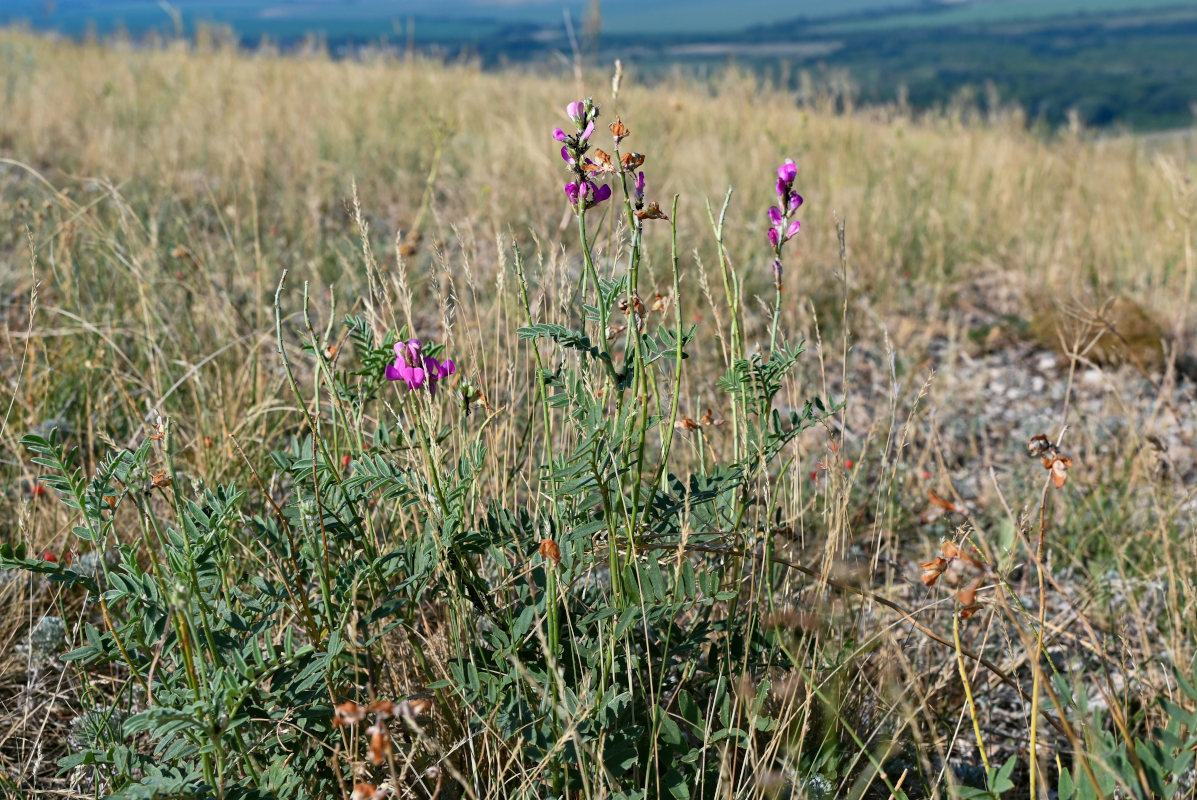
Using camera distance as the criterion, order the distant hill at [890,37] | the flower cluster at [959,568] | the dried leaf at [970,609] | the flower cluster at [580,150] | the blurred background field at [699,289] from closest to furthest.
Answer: the flower cluster at [959,568] → the dried leaf at [970,609] → the flower cluster at [580,150] → the blurred background field at [699,289] → the distant hill at [890,37]

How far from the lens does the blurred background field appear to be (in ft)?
6.08

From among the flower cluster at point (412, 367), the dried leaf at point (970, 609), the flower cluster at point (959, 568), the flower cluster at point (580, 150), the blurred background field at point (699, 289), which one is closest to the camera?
the flower cluster at point (959, 568)

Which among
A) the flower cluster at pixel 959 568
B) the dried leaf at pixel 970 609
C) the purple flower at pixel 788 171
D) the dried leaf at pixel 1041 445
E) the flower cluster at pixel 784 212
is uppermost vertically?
the purple flower at pixel 788 171

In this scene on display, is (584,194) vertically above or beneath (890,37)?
beneath

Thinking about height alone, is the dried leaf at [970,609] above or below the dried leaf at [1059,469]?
below

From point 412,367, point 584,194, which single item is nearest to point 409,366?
point 412,367

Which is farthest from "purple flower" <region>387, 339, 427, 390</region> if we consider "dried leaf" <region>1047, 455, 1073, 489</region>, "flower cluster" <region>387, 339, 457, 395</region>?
"dried leaf" <region>1047, 455, 1073, 489</region>

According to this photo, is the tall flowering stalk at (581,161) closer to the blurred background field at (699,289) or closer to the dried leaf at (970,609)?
the blurred background field at (699,289)

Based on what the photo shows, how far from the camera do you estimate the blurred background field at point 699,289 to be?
1.85 meters

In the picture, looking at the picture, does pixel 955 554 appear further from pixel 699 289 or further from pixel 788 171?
pixel 699 289

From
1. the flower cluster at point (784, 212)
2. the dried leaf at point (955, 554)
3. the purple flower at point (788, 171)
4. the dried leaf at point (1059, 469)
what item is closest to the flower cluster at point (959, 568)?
the dried leaf at point (955, 554)

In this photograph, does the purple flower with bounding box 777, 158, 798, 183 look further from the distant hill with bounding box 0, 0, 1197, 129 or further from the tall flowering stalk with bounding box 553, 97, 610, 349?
the distant hill with bounding box 0, 0, 1197, 129

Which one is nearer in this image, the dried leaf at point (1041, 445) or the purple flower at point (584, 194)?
the dried leaf at point (1041, 445)

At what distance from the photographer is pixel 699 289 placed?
145 inches
